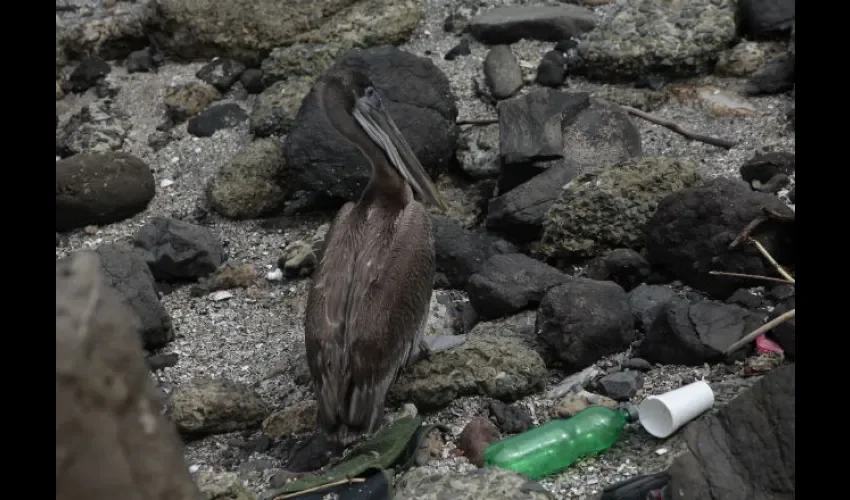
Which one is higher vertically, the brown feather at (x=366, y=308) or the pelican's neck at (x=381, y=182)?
the pelican's neck at (x=381, y=182)

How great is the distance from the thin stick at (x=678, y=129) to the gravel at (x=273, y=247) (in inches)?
1.6

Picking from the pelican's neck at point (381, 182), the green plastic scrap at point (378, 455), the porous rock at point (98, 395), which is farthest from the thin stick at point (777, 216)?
the porous rock at point (98, 395)

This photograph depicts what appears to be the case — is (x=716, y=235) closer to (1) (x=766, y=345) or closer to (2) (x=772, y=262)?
(2) (x=772, y=262)

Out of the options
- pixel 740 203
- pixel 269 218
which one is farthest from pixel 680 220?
pixel 269 218

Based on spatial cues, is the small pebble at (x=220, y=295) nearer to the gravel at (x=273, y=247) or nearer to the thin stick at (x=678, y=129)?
the gravel at (x=273, y=247)

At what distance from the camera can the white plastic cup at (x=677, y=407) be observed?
3.69 m

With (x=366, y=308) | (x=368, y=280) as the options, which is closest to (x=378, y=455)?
(x=366, y=308)

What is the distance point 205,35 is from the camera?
696 centimetres

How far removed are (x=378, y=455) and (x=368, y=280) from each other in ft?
2.65

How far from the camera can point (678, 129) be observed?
5.93 m

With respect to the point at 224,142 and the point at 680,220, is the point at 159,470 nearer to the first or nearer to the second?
the point at 680,220

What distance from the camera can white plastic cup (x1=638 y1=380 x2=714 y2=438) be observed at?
145 inches

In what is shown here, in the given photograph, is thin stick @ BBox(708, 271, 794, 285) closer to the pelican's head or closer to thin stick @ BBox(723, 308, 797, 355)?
thin stick @ BBox(723, 308, 797, 355)

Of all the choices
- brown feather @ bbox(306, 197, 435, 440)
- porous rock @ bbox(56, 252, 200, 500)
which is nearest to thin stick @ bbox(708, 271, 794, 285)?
brown feather @ bbox(306, 197, 435, 440)
